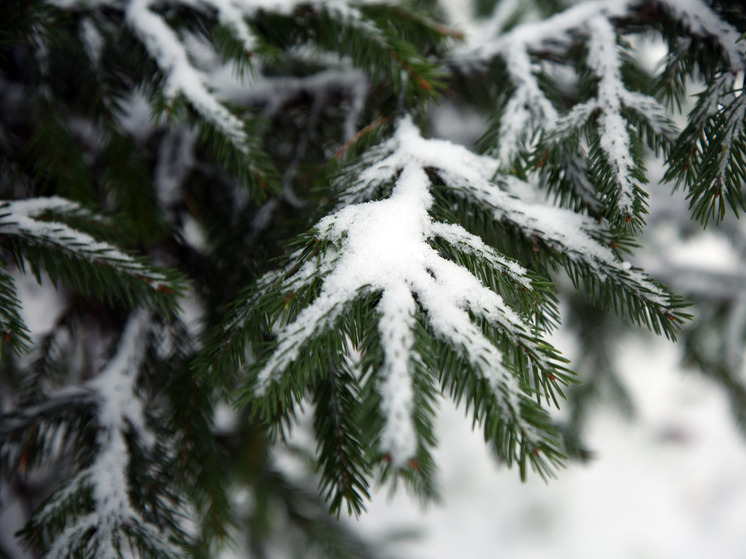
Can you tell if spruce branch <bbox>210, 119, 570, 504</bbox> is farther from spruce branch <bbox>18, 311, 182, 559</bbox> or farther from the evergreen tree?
spruce branch <bbox>18, 311, 182, 559</bbox>

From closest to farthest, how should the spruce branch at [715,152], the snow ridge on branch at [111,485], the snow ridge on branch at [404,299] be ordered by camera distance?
the snow ridge on branch at [404,299] < the spruce branch at [715,152] < the snow ridge on branch at [111,485]

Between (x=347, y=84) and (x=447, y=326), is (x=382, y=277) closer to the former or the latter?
(x=447, y=326)

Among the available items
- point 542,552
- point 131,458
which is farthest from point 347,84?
point 542,552

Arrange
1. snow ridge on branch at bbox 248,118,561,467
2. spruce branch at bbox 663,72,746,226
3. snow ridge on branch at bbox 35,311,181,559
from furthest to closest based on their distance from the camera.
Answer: snow ridge on branch at bbox 35,311,181,559 < spruce branch at bbox 663,72,746,226 < snow ridge on branch at bbox 248,118,561,467

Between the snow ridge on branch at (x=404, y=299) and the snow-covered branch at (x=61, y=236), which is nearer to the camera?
the snow ridge on branch at (x=404, y=299)

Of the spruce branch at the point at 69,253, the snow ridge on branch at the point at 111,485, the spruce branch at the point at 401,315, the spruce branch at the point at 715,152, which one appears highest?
the spruce branch at the point at 715,152

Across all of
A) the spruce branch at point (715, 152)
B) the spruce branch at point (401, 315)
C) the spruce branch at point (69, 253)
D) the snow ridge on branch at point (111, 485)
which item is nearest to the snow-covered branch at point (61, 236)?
the spruce branch at point (69, 253)

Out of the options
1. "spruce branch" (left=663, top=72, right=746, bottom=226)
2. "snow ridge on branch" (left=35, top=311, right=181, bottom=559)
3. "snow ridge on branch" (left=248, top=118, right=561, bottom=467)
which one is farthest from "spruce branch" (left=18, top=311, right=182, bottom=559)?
"spruce branch" (left=663, top=72, right=746, bottom=226)

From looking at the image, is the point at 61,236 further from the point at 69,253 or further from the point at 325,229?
the point at 325,229

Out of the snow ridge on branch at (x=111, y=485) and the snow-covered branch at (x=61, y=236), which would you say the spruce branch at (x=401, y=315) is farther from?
the snow ridge on branch at (x=111, y=485)
